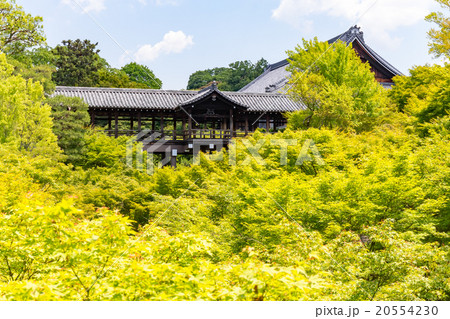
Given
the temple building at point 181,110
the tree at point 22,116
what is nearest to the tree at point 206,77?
the temple building at point 181,110

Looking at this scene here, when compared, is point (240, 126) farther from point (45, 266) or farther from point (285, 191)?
point (45, 266)

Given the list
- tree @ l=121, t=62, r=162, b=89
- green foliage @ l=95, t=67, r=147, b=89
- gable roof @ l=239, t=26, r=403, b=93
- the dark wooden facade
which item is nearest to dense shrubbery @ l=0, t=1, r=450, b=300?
the dark wooden facade

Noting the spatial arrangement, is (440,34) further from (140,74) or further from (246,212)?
(140,74)

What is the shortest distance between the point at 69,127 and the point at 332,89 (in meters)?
11.4

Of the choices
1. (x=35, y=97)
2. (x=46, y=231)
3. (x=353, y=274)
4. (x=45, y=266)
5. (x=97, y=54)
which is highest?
(x=97, y=54)

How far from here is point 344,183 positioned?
9.10 metres

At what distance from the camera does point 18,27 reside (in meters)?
20.1

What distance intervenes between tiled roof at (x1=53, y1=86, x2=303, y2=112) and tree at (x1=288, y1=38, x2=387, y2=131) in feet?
16.7

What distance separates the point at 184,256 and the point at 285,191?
→ 453 centimetres

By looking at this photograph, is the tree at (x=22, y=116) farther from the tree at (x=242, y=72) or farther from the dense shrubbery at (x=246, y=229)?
the tree at (x=242, y=72)

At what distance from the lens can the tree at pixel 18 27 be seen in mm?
19562

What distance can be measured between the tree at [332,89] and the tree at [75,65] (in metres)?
25.7

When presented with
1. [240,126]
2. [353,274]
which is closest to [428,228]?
[353,274]

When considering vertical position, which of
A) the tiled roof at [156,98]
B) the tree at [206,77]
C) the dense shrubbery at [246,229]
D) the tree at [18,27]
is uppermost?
the tree at [206,77]
